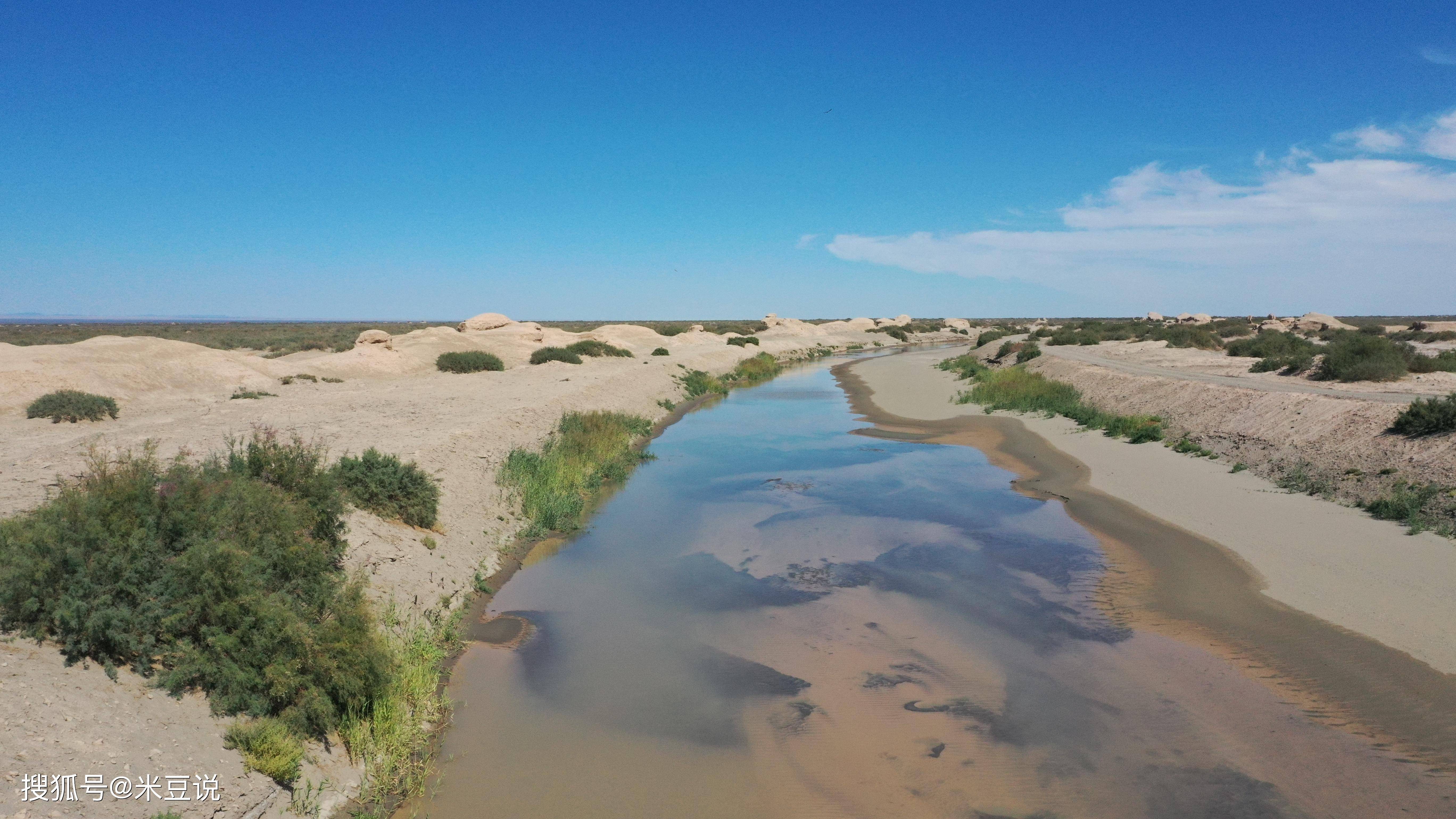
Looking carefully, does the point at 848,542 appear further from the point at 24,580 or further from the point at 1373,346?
the point at 1373,346

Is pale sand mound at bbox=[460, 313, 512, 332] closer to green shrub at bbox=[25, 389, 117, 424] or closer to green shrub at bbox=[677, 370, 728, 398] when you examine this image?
green shrub at bbox=[677, 370, 728, 398]

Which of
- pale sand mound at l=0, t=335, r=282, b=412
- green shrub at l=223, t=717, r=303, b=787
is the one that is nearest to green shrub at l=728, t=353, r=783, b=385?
pale sand mound at l=0, t=335, r=282, b=412

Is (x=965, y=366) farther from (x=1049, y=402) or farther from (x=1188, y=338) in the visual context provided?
(x=1049, y=402)

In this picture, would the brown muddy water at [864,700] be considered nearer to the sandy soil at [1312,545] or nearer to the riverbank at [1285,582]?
the riverbank at [1285,582]

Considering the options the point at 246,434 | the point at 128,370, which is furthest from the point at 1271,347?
the point at 128,370

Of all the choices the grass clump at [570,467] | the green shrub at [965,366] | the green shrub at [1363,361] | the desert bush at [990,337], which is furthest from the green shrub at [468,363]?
the desert bush at [990,337]

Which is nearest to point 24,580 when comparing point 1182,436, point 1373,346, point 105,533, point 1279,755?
point 105,533
